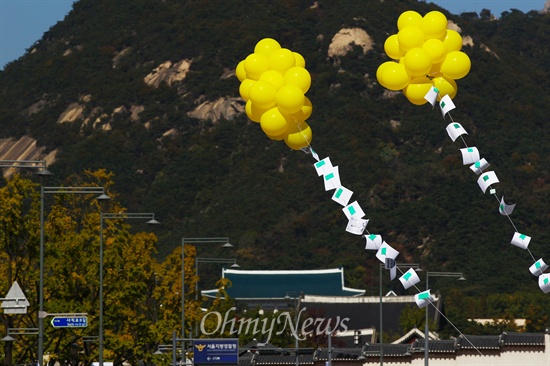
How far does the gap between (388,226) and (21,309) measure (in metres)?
152

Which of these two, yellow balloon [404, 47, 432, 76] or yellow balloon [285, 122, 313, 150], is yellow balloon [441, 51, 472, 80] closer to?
yellow balloon [404, 47, 432, 76]

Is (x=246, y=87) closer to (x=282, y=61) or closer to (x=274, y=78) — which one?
(x=274, y=78)

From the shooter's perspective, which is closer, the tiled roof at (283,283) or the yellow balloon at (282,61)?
the yellow balloon at (282,61)

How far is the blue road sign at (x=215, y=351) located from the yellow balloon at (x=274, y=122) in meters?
43.7

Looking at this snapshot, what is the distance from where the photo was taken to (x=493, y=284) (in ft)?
591

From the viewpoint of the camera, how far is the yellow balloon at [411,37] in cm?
3581

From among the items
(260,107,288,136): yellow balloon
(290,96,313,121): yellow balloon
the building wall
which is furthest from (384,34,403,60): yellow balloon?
the building wall

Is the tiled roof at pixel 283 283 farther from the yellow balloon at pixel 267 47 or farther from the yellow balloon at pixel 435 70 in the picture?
the yellow balloon at pixel 435 70

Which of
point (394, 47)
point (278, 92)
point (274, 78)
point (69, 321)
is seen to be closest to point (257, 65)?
point (274, 78)

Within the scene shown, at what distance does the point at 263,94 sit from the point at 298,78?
97 centimetres

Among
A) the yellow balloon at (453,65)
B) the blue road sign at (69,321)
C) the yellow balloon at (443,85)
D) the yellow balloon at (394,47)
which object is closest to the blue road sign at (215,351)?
the blue road sign at (69,321)

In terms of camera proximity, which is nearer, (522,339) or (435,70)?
(435,70)

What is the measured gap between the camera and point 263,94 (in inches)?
1438

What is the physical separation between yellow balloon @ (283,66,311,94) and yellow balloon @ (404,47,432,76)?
259 cm
